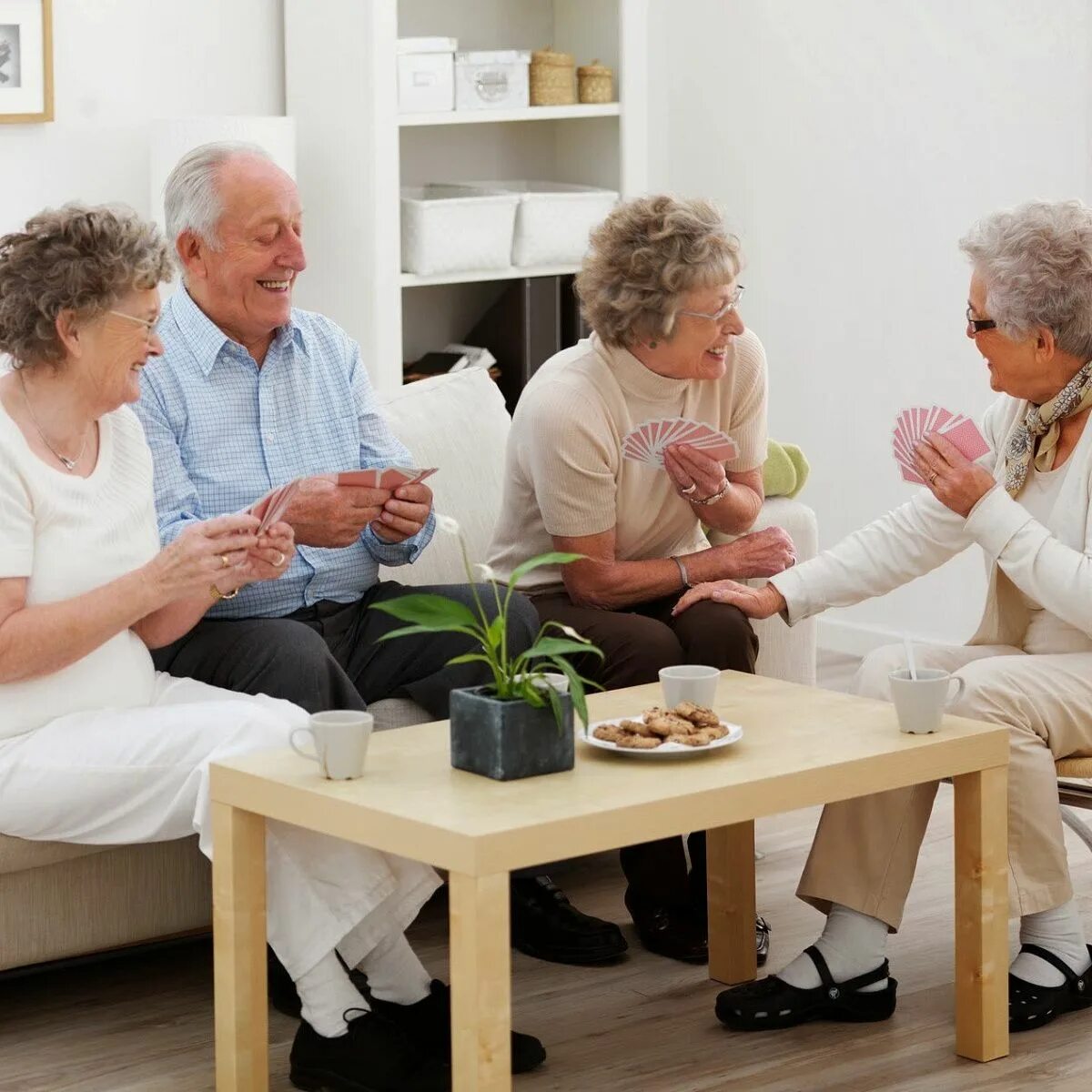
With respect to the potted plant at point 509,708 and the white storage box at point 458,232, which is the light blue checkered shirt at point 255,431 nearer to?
the potted plant at point 509,708

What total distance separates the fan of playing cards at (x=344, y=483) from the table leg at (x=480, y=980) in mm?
783

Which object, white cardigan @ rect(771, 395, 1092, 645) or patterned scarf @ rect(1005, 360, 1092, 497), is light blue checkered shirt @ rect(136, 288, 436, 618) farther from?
patterned scarf @ rect(1005, 360, 1092, 497)

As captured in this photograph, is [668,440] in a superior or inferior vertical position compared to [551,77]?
inferior

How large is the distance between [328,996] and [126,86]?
10.3 ft

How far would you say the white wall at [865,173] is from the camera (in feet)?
Result: 15.8

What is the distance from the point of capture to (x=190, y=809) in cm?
261

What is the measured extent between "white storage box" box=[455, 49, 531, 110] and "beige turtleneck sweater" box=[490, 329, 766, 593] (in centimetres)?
192

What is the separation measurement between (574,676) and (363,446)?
1.11 metres

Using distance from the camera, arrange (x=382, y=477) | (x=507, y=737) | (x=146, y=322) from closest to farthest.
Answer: (x=507, y=737)
(x=146, y=322)
(x=382, y=477)

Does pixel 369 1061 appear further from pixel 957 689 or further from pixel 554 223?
pixel 554 223

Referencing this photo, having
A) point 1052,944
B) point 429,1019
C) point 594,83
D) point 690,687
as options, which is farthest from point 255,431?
point 594,83

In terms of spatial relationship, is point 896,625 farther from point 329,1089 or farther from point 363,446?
point 329,1089

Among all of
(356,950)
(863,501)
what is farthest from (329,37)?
(356,950)

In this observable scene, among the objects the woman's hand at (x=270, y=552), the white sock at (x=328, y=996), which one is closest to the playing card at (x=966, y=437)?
the woman's hand at (x=270, y=552)
